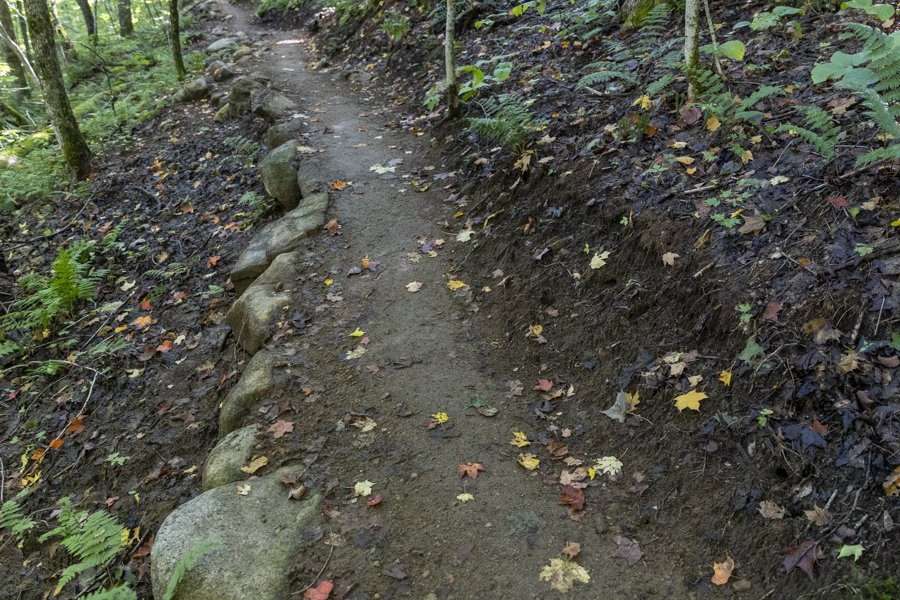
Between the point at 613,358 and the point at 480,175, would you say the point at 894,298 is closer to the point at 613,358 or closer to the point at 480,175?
the point at 613,358

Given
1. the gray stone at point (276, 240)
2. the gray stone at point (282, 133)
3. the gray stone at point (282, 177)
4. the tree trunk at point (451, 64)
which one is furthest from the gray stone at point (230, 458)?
the gray stone at point (282, 133)

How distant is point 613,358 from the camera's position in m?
4.58

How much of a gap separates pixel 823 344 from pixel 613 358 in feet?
4.74

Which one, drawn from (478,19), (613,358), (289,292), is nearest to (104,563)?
(289,292)

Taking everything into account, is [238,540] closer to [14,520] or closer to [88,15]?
[14,520]

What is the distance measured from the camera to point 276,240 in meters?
7.16

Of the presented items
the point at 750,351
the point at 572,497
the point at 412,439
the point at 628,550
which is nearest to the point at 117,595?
the point at 412,439

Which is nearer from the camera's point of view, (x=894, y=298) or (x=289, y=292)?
(x=894, y=298)

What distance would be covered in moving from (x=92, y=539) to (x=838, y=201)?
6.06 meters

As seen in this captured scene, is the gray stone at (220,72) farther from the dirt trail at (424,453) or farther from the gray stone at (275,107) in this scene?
the dirt trail at (424,453)

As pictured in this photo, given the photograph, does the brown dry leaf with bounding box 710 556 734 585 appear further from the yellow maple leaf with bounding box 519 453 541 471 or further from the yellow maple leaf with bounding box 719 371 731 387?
the yellow maple leaf with bounding box 519 453 541 471

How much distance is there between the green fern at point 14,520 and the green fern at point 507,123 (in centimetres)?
621

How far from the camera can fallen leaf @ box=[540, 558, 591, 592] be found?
10.8 ft

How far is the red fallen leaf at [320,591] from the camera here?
3355mm
